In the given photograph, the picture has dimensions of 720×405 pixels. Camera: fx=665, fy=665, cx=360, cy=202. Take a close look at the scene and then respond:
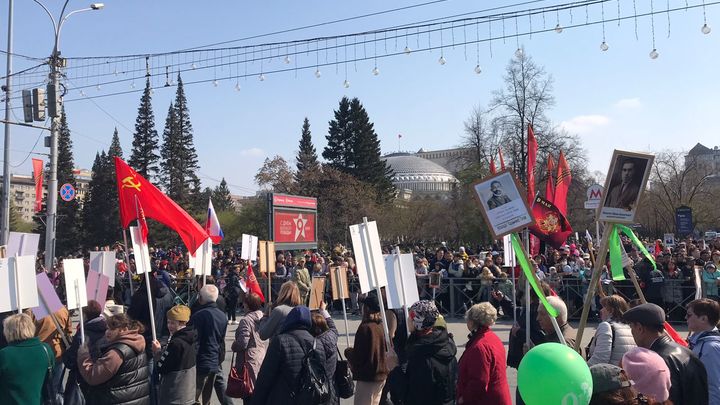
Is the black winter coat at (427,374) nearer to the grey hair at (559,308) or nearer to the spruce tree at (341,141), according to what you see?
the grey hair at (559,308)

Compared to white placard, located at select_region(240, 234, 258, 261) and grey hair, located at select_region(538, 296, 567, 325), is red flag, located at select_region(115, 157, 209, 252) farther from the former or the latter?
grey hair, located at select_region(538, 296, 567, 325)

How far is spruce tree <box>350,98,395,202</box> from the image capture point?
73.9 m

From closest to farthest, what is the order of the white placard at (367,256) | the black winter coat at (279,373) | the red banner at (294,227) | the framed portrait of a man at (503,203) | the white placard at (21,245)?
the black winter coat at (279,373)
the framed portrait of a man at (503,203)
the white placard at (367,256)
the white placard at (21,245)
the red banner at (294,227)

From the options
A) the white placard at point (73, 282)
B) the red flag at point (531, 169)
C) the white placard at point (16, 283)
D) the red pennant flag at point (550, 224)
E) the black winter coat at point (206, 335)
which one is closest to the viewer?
the white placard at point (16, 283)

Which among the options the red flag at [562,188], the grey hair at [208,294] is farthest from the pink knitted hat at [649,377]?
the red flag at [562,188]

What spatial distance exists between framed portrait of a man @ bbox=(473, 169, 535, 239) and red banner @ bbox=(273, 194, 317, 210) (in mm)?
14672

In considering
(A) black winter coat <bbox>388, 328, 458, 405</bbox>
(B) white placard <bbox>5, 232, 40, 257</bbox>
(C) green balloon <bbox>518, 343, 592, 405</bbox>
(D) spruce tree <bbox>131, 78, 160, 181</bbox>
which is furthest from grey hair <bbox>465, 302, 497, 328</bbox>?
(D) spruce tree <bbox>131, 78, 160, 181</bbox>

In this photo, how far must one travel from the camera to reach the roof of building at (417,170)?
13462 centimetres

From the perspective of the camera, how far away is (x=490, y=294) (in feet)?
57.8

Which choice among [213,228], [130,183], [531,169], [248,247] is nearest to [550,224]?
[531,169]

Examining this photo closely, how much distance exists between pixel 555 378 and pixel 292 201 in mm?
18612

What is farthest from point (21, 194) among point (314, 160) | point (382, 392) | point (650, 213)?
point (382, 392)

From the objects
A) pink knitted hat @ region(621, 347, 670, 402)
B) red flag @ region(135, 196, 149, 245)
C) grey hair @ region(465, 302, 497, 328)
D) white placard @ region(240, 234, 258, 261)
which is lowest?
pink knitted hat @ region(621, 347, 670, 402)

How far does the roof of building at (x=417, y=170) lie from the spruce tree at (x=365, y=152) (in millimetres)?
56728
